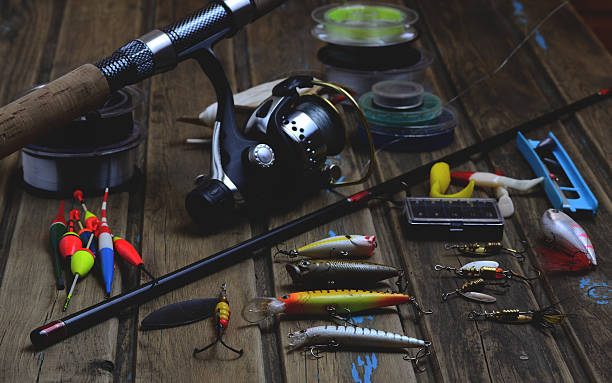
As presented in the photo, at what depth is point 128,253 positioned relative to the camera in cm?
158

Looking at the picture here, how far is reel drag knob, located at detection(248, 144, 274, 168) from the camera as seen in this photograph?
1.69m

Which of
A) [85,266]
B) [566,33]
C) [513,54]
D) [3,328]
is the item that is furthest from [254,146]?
[566,33]

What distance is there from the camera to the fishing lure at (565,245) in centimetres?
163

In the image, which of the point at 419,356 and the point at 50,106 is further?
the point at 50,106

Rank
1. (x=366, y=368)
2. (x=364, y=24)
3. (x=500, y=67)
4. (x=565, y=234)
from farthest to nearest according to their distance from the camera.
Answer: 1. (x=500, y=67)
2. (x=364, y=24)
3. (x=565, y=234)
4. (x=366, y=368)

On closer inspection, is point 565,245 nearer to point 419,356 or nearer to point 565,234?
point 565,234

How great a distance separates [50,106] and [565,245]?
1.15 meters

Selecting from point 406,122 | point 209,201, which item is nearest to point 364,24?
point 406,122

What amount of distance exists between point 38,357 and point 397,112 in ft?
4.05

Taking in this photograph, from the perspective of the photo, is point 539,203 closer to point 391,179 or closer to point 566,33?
point 391,179

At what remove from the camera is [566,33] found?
2.95 meters

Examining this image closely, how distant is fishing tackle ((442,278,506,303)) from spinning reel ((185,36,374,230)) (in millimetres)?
406

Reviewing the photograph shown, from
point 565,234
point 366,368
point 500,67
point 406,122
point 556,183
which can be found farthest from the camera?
point 500,67

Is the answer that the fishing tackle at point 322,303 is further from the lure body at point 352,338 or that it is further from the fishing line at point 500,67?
the fishing line at point 500,67
